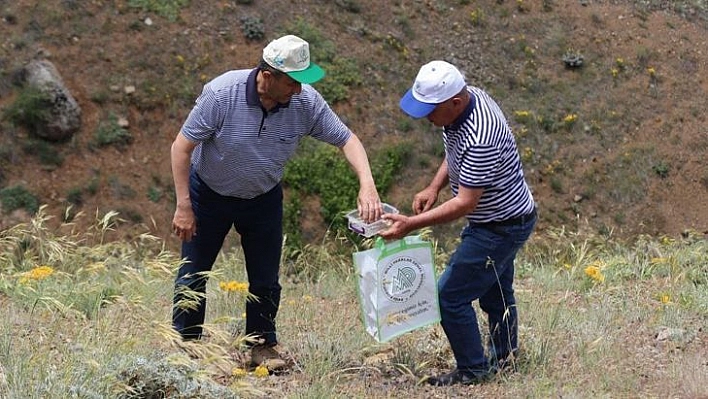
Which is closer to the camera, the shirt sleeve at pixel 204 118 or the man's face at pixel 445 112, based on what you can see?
the man's face at pixel 445 112

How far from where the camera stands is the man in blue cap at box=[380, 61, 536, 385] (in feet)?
12.1

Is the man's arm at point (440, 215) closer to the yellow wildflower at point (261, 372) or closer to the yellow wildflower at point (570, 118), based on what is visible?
the yellow wildflower at point (261, 372)

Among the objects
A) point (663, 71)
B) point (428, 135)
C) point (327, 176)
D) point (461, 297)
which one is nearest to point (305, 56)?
point (461, 297)

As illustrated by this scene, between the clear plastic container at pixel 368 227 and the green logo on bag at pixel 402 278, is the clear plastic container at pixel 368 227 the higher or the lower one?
the higher one

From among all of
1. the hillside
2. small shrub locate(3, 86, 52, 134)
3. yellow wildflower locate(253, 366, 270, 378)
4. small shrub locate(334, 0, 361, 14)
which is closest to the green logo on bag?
yellow wildflower locate(253, 366, 270, 378)

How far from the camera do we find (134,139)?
14.6 meters

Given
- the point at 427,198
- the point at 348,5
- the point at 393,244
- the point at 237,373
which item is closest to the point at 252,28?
the point at 348,5

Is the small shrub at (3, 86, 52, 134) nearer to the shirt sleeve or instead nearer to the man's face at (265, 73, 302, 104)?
the shirt sleeve

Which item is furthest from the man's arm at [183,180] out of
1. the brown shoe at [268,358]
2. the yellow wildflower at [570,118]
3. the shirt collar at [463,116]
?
the yellow wildflower at [570,118]

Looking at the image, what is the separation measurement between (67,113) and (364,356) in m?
11.0

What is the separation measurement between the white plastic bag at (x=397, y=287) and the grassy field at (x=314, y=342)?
220mm

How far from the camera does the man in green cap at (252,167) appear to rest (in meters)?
3.90

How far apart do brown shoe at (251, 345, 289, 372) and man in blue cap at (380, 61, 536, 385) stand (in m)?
0.69

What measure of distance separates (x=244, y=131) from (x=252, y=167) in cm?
17
